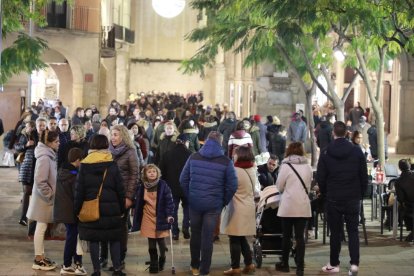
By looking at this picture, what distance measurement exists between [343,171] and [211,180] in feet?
4.99

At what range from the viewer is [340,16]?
55.7 feet

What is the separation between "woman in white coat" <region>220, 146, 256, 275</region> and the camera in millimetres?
11781

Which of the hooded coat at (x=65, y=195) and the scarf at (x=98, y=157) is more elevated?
the scarf at (x=98, y=157)

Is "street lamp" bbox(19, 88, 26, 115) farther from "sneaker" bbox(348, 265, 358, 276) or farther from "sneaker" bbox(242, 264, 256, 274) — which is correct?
"sneaker" bbox(348, 265, 358, 276)

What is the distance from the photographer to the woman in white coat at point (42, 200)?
12.1 meters

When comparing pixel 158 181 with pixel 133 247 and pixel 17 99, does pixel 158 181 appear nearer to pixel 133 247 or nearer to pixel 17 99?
pixel 133 247

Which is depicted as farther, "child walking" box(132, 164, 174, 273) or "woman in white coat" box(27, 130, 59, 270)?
"woman in white coat" box(27, 130, 59, 270)

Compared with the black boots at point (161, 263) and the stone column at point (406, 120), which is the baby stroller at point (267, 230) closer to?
the black boots at point (161, 263)

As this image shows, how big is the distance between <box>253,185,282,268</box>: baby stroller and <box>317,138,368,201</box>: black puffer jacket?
0.85 m

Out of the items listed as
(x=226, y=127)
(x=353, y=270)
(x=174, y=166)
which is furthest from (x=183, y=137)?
(x=226, y=127)

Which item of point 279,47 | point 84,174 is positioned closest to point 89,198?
point 84,174

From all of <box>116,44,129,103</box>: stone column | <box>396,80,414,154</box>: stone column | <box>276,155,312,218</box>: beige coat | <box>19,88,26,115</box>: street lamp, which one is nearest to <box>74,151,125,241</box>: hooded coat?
<box>276,155,312,218</box>: beige coat

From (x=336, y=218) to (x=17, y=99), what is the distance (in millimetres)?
25978

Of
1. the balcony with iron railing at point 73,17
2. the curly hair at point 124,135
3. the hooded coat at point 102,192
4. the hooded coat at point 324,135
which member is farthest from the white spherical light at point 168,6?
the hooded coat at point 102,192
